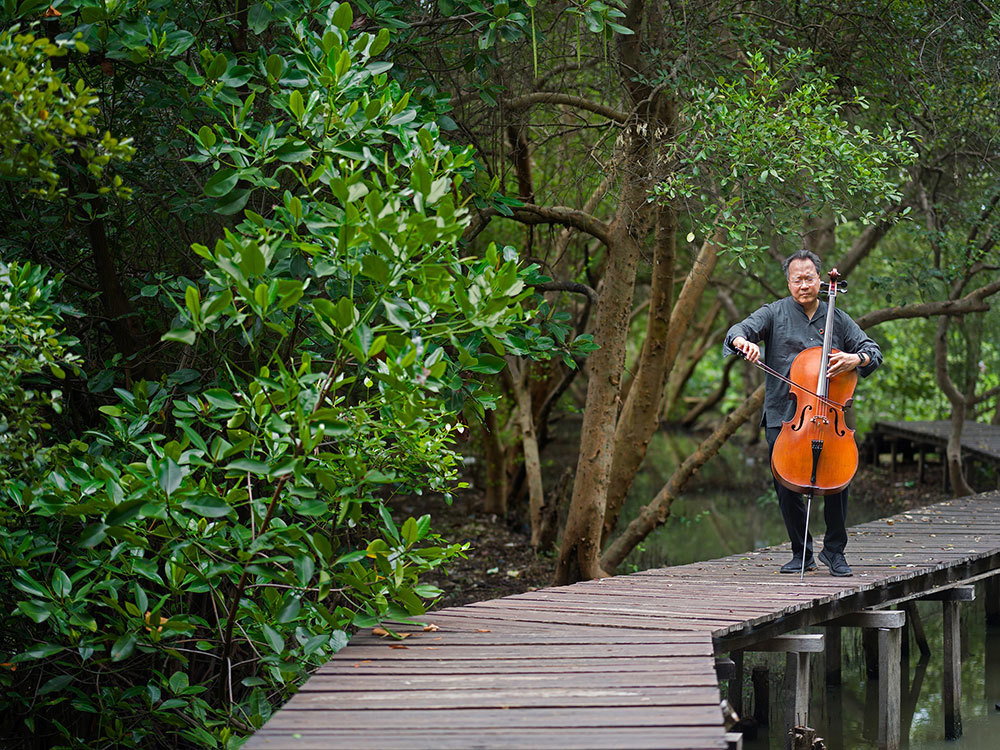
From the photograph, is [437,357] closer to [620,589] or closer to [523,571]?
[620,589]

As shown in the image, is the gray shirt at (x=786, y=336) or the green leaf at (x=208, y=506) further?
the gray shirt at (x=786, y=336)

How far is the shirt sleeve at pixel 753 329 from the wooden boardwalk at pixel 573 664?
4.28 feet

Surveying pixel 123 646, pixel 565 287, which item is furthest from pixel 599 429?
pixel 123 646

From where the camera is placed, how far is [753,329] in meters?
6.05

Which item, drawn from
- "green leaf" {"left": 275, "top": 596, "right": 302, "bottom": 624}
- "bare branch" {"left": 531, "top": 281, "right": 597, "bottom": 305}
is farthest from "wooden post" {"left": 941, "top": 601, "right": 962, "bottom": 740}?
"green leaf" {"left": 275, "top": 596, "right": 302, "bottom": 624}

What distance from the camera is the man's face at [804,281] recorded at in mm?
6047

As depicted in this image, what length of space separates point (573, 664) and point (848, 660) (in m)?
5.66

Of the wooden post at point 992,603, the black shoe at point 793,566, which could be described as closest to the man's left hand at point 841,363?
the black shoe at point 793,566

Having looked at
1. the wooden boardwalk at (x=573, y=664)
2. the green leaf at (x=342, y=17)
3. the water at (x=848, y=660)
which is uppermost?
the green leaf at (x=342, y=17)

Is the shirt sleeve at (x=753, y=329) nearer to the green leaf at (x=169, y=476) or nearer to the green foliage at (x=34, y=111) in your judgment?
the green leaf at (x=169, y=476)

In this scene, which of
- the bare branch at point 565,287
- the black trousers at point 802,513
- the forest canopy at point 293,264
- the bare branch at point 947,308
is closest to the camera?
the forest canopy at point 293,264

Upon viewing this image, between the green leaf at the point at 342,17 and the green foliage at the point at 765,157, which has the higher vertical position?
the green leaf at the point at 342,17

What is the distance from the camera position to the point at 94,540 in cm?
390

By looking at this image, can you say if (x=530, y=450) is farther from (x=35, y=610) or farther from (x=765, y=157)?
(x=35, y=610)
